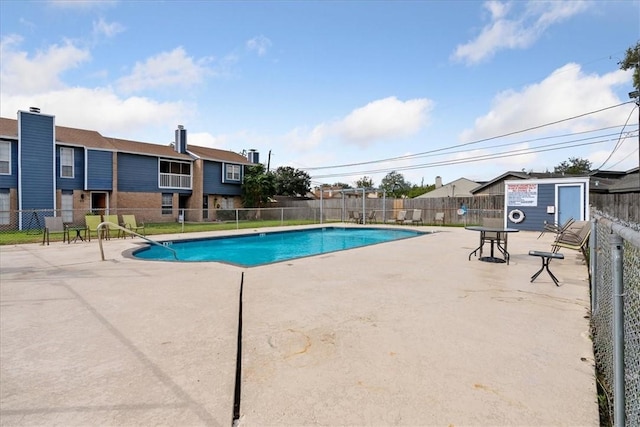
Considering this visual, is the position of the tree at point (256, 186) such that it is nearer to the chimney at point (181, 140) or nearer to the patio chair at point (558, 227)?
the chimney at point (181, 140)

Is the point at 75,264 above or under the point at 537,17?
under

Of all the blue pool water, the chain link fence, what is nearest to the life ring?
the blue pool water

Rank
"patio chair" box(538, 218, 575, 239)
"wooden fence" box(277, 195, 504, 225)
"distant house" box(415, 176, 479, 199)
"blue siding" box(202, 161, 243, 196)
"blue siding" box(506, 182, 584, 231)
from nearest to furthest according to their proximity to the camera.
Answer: "patio chair" box(538, 218, 575, 239) → "blue siding" box(506, 182, 584, 231) → "wooden fence" box(277, 195, 504, 225) → "blue siding" box(202, 161, 243, 196) → "distant house" box(415, 176, 479, 199)

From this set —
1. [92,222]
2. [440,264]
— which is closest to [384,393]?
[440,264]

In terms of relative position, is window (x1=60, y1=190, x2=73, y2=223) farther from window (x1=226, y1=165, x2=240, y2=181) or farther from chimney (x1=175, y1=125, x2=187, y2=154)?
window (x1=226, y1=165, x2=240, y2=181)

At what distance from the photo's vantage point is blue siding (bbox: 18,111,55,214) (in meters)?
18.0

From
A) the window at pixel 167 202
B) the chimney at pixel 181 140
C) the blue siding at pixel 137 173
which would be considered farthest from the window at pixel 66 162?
the chimney at pixel 181 140

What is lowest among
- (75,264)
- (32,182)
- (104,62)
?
(75,264)

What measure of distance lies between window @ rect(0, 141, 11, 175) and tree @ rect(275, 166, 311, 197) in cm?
2117

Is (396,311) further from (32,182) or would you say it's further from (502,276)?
(32,182)

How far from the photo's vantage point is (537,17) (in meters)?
14.8

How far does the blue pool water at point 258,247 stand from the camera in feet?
35.9

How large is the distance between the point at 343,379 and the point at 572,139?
3094 centimetres

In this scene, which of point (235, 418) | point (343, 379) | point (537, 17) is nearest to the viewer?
point (235, 418)
